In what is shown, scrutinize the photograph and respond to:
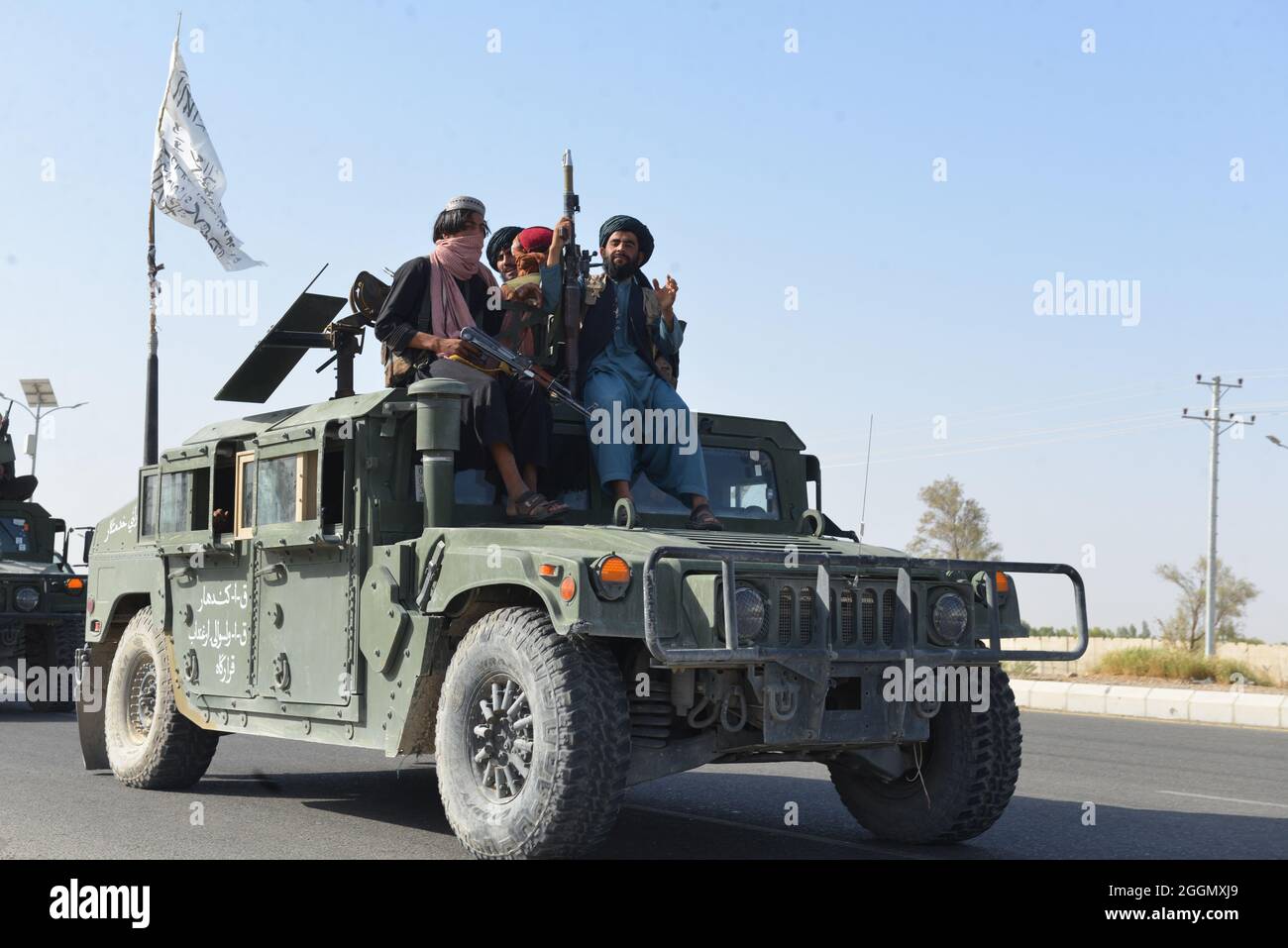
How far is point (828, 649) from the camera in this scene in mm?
6195

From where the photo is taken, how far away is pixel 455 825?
254 inches

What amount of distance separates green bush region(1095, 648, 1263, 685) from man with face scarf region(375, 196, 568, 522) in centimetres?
1992

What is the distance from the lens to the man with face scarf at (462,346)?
738 cm

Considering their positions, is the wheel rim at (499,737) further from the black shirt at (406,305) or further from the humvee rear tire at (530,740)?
the black shirt at (406,305)

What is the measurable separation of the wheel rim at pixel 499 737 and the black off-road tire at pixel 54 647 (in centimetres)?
1159

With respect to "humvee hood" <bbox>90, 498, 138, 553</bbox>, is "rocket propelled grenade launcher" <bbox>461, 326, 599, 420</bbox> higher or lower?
higher

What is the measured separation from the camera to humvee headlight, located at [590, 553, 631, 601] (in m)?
5.94

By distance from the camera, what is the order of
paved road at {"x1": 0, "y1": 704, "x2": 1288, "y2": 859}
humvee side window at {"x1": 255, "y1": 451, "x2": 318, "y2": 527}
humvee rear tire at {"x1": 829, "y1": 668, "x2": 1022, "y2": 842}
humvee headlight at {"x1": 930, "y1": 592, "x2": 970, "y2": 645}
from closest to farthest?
humvee headlight at {"x1": 930, "y1": 592, "x2": 970, "y2": 645}, humvee rear tire at {"x1": 829, "y1": 668, "x2": 1022, "y2": 842}, paved road at {"x1": 0, "y1": 704, "x2": 1288, "y2": 859}, humvee side window at {"x1": 255, "y1": 451, "x2": 318, "y2": 527}

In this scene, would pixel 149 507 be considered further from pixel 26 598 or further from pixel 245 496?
pixel 26 598

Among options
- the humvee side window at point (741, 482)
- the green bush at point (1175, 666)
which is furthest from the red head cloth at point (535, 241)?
the green bush at point (1175, 666)

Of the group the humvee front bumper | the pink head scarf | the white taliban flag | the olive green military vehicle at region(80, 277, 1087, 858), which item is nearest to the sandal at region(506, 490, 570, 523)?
the olive green military vehicle at region(80, 277, 1087, 858)

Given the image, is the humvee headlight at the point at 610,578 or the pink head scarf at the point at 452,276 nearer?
the humvee headlight at the point at 610,578

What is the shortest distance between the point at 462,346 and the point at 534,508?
3.22ft

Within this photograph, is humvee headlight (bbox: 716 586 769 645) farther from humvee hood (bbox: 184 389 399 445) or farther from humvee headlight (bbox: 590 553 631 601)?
humvee hood (bbox: 184 389 399 445)
